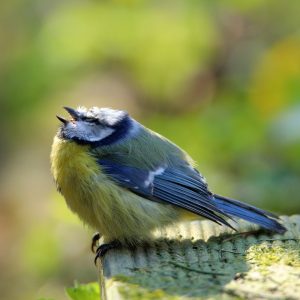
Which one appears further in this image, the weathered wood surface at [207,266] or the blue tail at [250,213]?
the blue tail at [250,213]

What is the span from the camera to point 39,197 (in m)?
5.95

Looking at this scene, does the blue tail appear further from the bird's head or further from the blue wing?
the bird's head

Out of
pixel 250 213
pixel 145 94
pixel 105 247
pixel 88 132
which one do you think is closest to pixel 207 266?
pixel 105 247

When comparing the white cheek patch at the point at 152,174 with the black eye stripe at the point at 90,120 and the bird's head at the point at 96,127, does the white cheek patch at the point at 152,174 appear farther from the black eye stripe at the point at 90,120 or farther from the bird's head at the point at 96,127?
the black eye stripe at the point at 90,120

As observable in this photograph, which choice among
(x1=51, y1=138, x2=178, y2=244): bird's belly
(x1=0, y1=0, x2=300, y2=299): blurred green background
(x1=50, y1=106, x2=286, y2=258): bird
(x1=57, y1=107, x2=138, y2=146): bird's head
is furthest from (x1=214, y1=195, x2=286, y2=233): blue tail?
(x1=0, y1=0, x2=300, y2=299): blurred green background

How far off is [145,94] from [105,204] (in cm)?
328

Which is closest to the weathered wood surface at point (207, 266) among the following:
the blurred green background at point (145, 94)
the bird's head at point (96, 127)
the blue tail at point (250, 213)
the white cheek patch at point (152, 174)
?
the blue tail at point (250, 213)

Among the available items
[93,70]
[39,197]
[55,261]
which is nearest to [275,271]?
[55,261]

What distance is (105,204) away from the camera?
2.90 meters

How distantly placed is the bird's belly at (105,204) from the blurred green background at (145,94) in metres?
1.39

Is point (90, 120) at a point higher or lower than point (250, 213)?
→ higher

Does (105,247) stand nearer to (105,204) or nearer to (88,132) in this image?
(105,204)

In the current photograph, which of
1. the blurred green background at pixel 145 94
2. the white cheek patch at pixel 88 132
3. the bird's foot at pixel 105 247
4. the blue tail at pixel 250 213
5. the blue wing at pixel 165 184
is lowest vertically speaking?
the bird's foot at pixel 105 247

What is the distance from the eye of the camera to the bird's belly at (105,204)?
289 cm
